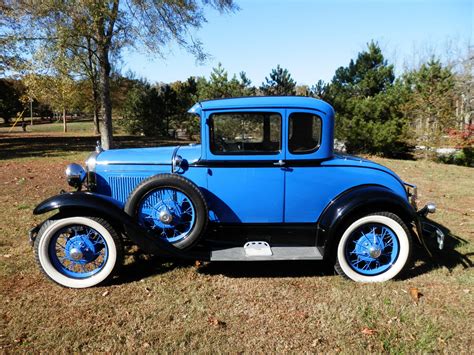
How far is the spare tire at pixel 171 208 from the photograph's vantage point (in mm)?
3664

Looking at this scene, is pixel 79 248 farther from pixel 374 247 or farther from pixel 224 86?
pixel 224 86

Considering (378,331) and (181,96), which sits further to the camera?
(181,96)

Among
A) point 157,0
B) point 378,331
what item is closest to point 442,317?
point 378,331

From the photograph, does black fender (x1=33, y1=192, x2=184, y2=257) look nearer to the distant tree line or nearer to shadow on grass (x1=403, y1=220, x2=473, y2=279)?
shadow on grass (x1=403, y1=220, x2=473, y2=279)

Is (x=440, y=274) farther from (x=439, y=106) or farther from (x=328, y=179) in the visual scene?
(x=439, y=106)

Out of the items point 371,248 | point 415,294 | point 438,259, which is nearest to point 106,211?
point 371,248

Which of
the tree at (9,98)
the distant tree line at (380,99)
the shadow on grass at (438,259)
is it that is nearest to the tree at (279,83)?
the distant tree line at (380,99)

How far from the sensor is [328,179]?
3908 mm

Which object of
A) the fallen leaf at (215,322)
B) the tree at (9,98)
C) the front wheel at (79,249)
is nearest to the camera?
the fallen leaf at (215,322)

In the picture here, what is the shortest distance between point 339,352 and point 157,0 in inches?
483

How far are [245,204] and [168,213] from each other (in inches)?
31.6

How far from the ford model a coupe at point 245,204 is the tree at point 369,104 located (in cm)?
1115

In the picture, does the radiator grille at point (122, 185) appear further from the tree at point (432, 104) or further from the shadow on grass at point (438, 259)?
the tree at point (432, 104)

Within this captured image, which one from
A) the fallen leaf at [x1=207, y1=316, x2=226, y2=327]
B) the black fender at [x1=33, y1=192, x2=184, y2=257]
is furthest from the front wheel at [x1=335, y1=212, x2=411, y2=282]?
the black fender at [x1=33, y1=192, x2=184, y2=257]
